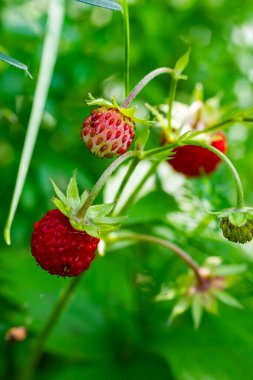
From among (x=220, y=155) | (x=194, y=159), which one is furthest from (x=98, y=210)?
(x=194, y=159)

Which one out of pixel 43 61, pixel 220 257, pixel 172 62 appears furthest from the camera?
pixel 172 62

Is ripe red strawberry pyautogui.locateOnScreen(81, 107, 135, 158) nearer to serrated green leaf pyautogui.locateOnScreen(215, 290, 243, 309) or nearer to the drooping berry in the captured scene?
the drooping berry

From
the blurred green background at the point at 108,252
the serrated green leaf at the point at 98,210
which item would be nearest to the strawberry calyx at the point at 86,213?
the serrated green leaf at the point at 98,210

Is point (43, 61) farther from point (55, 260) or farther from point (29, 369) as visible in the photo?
point (29, 369)

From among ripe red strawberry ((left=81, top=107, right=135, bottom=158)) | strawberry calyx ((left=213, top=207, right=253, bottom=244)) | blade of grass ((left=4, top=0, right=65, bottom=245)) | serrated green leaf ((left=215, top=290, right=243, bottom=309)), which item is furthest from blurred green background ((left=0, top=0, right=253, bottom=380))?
blade of grass ((left=4, top=0, right=65, bottom=245))

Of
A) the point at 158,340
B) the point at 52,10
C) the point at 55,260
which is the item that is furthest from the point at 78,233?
the point at 158,340

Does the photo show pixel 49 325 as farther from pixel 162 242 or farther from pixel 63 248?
pixel 63 248
